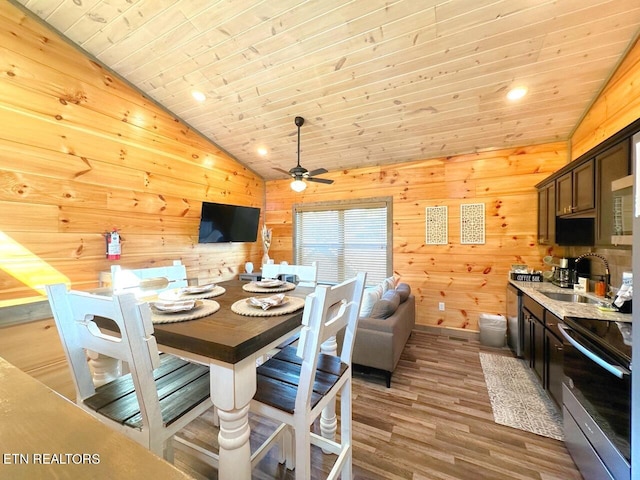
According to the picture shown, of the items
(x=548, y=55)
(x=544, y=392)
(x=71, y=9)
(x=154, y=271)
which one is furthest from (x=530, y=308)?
(x=71, y=9)

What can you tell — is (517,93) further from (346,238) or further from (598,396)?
(346,238)

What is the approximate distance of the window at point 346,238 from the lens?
445 centimetres

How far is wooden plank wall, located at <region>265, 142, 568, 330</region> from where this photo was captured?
354 cm

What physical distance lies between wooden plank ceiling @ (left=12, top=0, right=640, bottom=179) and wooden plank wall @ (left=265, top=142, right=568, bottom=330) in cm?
32

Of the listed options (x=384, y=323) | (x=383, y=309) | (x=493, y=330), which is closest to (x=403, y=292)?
(x=383, y=309)

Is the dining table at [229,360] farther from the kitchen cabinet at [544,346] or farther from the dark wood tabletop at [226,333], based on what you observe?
the kitchen cabinet at [544,346]

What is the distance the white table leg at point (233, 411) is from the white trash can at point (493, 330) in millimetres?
3436

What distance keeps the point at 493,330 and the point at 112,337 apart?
13.0 feet

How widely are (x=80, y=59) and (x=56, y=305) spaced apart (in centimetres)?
302

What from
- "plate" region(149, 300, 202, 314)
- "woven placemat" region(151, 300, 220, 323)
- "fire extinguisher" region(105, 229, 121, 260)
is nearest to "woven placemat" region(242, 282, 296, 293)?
"woven placemat" region(151, 300, 220, 323)

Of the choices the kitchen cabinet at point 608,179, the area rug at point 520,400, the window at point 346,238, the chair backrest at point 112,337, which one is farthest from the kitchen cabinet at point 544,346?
the chair backrest at point 112,337

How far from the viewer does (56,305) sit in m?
1.06

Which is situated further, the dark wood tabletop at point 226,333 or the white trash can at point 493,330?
the white trash can at point 493,330

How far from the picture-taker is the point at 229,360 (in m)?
0.99
